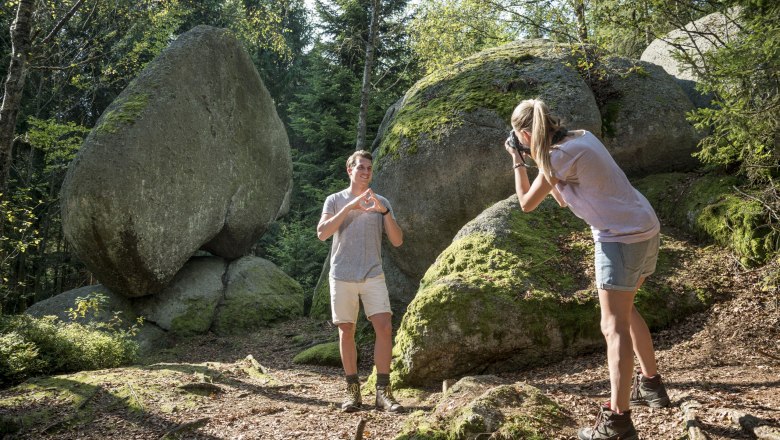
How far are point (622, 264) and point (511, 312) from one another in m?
2.46

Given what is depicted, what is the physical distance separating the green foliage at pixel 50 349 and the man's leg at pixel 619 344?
6.45 metres

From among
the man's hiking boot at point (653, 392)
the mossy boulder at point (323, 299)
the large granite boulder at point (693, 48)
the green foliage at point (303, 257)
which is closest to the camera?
the man's hiking boot at point (653, 392)

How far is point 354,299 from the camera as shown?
5059 mm

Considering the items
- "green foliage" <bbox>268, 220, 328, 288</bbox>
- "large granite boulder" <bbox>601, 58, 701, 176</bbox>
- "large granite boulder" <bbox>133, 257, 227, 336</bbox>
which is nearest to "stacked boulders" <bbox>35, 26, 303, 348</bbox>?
"large granite boulder" <bbox>133, 257, 227, 336</bbox>

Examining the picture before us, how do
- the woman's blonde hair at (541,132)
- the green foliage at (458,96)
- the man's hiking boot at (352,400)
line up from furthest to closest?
the green foliage at (458,96) → the man's hiking boot at (352,400) → the woman's blonde hair at (541,132)

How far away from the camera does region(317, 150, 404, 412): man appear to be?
4.96 m

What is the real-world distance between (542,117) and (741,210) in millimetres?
4072

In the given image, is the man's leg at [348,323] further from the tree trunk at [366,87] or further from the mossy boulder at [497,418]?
the tree trunk at [366,87]

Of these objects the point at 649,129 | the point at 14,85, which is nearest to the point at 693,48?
the point at 649,129

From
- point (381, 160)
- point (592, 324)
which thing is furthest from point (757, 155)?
point (381, 160)

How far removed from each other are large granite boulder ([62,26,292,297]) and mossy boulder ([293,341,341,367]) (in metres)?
3.96

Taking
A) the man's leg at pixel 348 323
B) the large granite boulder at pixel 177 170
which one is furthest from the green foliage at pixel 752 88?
the large granite boulder at pixel 177 170

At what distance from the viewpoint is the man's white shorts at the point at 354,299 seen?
5000mm

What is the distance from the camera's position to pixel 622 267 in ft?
10.4
